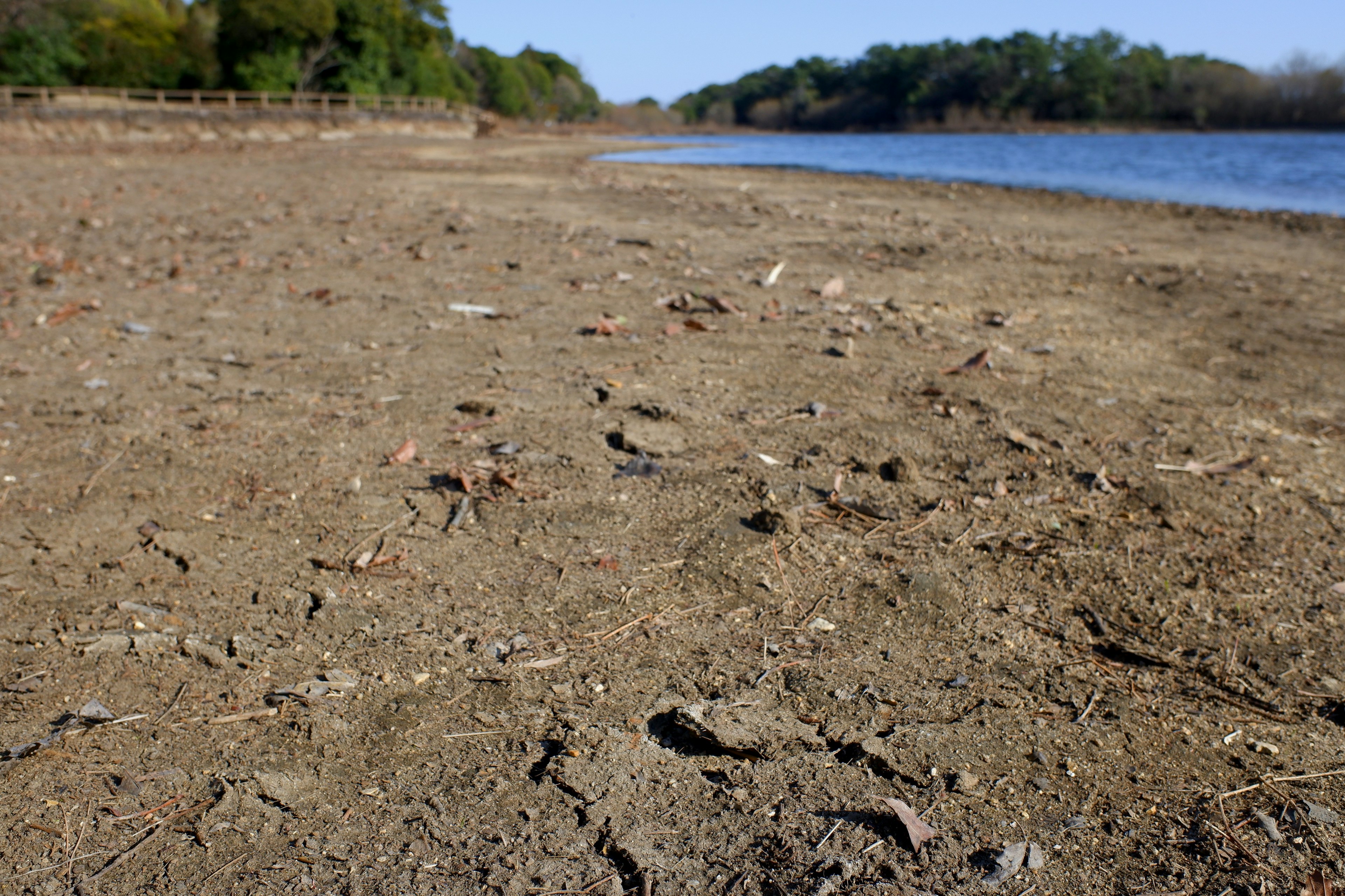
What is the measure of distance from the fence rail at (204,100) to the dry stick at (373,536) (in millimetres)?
28884

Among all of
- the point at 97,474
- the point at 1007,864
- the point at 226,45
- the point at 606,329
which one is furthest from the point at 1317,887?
the point at 226,45

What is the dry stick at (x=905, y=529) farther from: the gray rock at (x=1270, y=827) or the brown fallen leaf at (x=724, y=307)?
the brown fallen leaf at (x=724, y=307)

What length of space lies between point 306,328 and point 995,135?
2960 inches

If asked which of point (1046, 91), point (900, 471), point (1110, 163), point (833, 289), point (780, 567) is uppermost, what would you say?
point (1046, 91)

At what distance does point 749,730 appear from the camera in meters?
1.88

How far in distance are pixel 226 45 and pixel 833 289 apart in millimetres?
47517

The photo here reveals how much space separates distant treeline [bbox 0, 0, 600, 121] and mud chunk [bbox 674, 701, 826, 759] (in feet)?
142

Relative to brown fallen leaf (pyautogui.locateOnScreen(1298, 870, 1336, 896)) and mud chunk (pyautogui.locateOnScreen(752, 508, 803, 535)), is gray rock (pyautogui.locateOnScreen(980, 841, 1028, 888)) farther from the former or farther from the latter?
mud chunk (pyautogui.locateOnScreen(752, 508, 803, 535))

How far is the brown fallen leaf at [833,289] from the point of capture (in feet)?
Result: 19.1

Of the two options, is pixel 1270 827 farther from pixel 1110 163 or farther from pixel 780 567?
pixel 1110 163

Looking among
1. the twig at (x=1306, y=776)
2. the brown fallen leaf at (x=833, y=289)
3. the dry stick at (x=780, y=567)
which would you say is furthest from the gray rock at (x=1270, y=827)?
the brown fallen leaf at (x=833, y=289)

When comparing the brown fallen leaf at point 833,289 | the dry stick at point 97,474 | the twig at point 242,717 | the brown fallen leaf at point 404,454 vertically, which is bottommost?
the twig at point 242,717

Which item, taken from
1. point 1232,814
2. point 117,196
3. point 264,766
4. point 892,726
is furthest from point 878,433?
point 117,196

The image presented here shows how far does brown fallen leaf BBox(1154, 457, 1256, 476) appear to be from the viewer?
326cm
